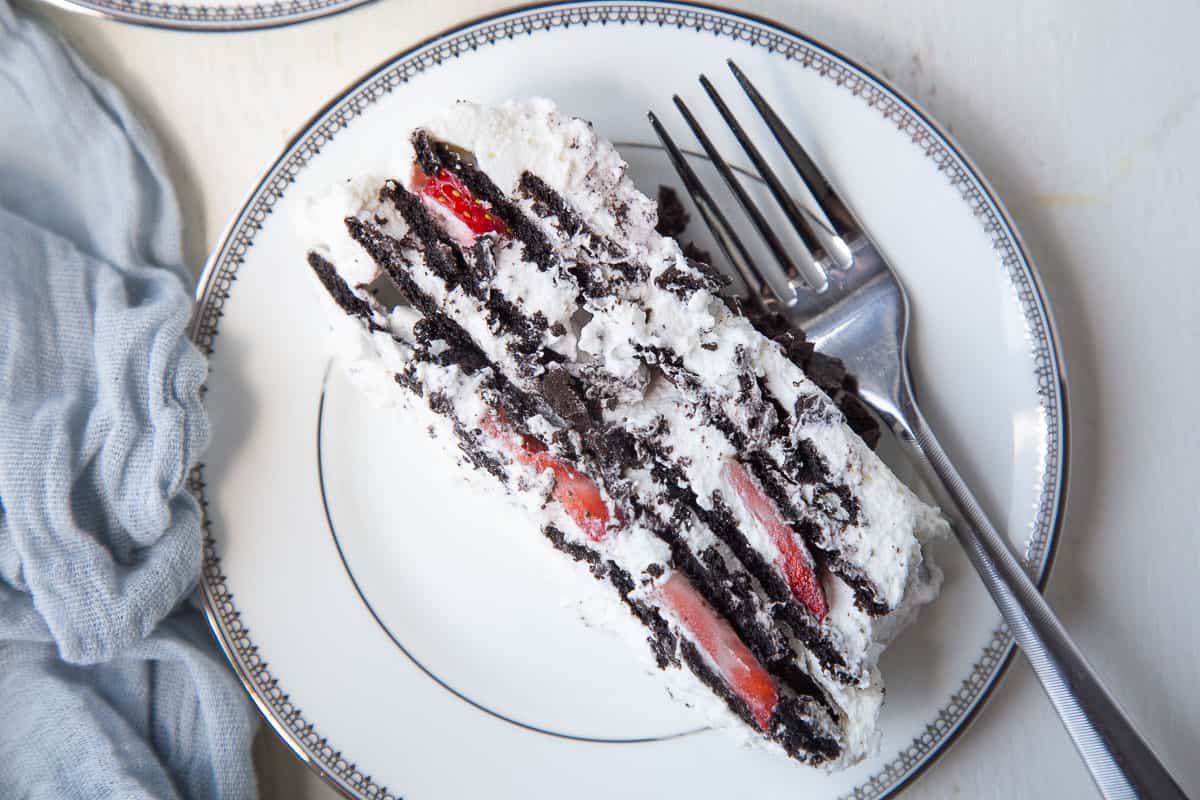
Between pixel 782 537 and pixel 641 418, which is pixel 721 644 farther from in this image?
pixel 641 418

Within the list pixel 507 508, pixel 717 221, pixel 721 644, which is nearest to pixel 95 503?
pixel 507 508

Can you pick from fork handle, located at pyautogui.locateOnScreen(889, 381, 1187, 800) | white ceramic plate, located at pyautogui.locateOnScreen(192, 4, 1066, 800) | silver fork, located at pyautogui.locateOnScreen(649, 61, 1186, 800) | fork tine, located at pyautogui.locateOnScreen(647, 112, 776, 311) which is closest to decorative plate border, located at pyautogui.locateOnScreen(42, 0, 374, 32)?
white ceramic plate, located at pyautogui.locateOnScreen(192, 4, 1066, 800)

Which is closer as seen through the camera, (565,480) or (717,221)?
(565,480)

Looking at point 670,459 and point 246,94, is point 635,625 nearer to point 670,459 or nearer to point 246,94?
point 670,459

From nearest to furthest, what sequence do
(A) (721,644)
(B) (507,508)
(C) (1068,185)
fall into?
(A) (721,644)
(B) (507,508)
(C) (1068,185)

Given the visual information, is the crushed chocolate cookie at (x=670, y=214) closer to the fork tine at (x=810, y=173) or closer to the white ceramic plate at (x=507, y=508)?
the white ceramic plate at (x=507, y=508)

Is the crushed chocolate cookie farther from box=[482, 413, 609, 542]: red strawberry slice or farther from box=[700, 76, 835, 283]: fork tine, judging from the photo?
box=[482, 413, 609, 542]: red strawberry slice

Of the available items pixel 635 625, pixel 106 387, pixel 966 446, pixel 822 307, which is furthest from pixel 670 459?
pixel 106 387
